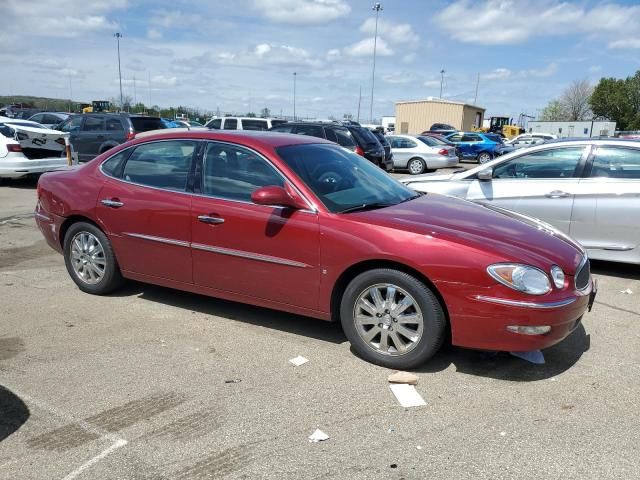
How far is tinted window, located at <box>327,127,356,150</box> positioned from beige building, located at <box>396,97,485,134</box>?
47.4 meters

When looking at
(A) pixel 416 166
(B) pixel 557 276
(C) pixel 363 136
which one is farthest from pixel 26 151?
(A) pixel 416 166

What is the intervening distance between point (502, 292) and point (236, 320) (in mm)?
2293

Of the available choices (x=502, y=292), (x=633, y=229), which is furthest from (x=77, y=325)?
(x=633, y=229)

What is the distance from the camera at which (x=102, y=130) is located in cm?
1534

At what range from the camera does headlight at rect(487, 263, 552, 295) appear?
3465 millimetres

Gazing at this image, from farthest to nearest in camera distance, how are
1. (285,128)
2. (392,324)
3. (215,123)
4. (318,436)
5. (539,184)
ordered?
(215,123) < (285,128) < (539,184) < (392,324) < (318,436)

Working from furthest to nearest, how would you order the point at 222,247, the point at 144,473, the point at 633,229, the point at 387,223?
the point at 633,229
the point at 222,247
the point at 387,223
the point at 144,473

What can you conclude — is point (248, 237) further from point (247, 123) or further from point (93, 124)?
point (247, 123)

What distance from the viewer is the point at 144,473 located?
2.70m

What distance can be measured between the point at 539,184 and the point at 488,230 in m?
3.13

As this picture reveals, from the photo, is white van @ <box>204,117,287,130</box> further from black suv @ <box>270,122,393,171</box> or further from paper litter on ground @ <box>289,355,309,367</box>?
paper litter on ground @ <box>289,355,309,367</box>

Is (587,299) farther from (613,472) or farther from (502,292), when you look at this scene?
(613,472)

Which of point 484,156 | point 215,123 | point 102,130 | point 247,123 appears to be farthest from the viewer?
point 484,156

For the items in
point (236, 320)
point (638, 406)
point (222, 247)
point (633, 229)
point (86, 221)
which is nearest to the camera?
point (638, 406)
